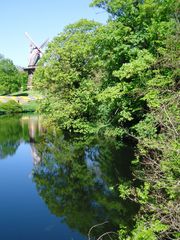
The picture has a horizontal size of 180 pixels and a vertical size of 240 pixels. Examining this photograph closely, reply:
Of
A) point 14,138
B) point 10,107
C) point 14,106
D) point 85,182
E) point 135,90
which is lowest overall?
point 14,138

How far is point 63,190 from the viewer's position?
19641mm

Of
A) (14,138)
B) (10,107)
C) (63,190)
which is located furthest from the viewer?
(10,107)

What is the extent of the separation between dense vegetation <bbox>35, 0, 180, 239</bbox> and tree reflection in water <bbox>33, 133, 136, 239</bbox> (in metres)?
1.11

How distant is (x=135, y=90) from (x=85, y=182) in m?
6.28

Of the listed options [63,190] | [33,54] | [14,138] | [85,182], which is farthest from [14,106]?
[63,190]

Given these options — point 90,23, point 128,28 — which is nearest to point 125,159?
point 128,28

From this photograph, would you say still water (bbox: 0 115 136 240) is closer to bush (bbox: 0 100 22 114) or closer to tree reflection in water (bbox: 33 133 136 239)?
tree reflection in water (bbox: 33 133 136 239)

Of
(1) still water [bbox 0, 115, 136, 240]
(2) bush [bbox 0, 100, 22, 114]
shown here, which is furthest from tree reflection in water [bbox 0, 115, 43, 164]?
(2) bush [bbox 0, 100, 22, 114]

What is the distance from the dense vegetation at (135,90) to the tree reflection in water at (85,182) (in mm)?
1114

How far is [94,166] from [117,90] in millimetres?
6082

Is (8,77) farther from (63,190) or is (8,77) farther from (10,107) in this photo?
(63,190)

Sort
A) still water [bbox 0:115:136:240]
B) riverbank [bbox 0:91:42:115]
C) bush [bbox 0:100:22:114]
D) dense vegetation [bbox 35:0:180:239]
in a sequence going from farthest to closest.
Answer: riverbank [bbox 0:91:42:115] → bush [bbox 0:100:22:114] → still water [bbox 0:115:136:240] → dense vegetation [bbox 35:0:180:239]

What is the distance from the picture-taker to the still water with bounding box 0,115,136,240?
14.7 m

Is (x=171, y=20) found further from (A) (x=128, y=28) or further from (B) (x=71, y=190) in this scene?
(B) (x=71, y=190)
